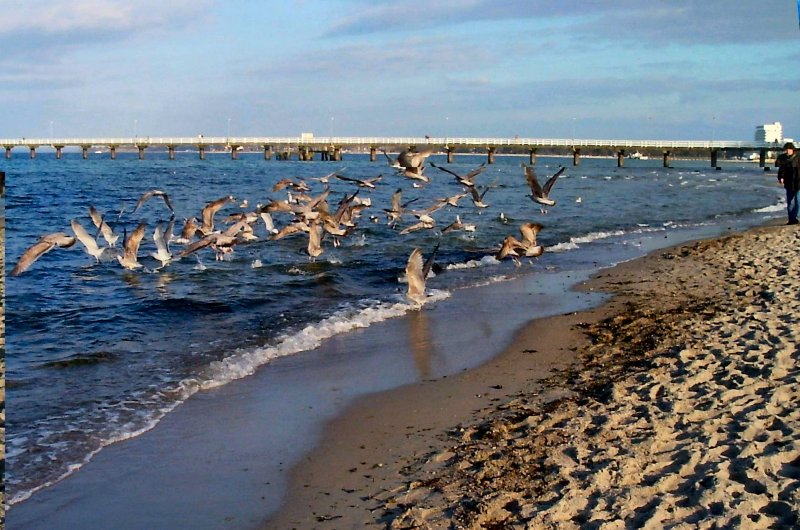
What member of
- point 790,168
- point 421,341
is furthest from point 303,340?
point 790,168

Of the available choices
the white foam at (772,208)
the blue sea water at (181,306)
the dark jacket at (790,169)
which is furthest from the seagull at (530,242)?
the white foam at (772,208)

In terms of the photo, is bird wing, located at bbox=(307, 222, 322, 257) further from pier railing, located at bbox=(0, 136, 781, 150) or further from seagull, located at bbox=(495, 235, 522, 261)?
pier railing, located at bbox=(0, 136, 781, 150)

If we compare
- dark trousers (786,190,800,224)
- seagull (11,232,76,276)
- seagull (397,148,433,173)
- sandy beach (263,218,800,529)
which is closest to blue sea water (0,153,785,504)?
seagull (11,232,76,276)

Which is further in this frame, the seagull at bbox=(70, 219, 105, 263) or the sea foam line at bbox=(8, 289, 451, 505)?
the seagull at bbox=(70, 219, 105, 263)

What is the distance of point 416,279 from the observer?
12.8 m

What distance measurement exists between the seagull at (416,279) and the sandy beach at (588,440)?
281cm

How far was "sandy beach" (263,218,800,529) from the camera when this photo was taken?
4.85 m

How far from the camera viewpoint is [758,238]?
19156 mm

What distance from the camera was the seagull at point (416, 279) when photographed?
12.8 m

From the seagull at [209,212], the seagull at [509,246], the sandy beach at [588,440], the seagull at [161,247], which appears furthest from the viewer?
the seagull at [209,212]

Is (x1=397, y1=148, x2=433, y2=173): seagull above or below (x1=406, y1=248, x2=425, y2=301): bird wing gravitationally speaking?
above

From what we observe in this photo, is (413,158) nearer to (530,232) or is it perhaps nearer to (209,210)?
(530,232)

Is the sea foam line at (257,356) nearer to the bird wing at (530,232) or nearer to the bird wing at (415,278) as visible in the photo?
the bird wing at (415,278)

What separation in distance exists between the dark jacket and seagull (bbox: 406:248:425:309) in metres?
10.7
